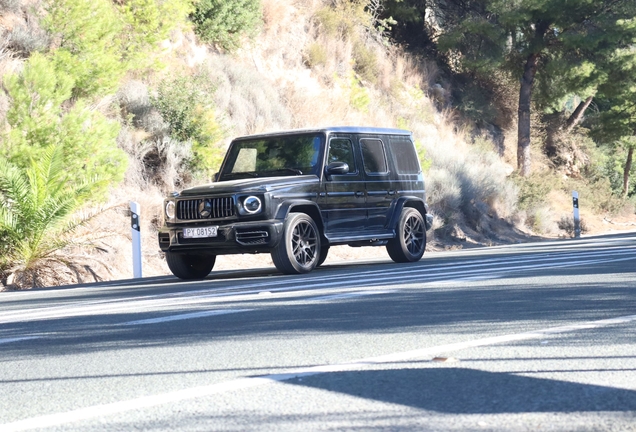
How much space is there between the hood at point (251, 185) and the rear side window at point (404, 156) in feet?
7.56

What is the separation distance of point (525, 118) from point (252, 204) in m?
24.8

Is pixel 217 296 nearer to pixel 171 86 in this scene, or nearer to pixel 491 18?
pixel 171 86

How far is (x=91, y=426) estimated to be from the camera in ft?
13.8

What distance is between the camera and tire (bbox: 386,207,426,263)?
15055mm

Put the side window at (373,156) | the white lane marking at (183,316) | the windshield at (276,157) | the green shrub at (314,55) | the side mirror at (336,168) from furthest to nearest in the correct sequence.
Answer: the green shrub at (314,55) < the side window at (373,156) < the windshield at (276,157) < the side mirror at (336,168) < the white lane marking at (183,316)

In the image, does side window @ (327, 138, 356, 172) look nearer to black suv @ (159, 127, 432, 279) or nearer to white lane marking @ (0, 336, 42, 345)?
black suv @ (159, 127, 432, 279)

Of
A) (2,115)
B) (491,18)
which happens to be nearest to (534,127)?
(491,18)

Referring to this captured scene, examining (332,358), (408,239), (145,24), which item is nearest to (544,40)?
(145,24)

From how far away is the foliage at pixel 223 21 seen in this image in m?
26.4

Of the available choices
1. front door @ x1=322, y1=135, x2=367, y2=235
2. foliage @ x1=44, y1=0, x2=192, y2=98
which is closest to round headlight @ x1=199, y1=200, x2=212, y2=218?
front door @ x1=322, y1=135, x2=367, y2=235

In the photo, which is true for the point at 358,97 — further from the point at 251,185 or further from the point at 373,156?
the point at 251,185

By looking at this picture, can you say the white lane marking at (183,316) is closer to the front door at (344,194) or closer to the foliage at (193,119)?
the front door at (344,194)

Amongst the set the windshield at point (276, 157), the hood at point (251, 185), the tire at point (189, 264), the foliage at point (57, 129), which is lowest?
the tire at point (189, 264)

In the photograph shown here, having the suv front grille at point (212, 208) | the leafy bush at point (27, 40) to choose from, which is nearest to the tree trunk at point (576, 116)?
the leafy bush at point (27, 40)
